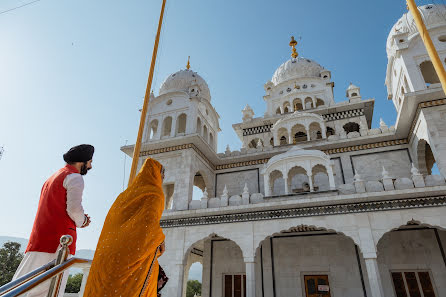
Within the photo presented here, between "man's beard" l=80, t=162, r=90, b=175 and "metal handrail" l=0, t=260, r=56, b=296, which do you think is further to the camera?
"man's beard" l=80, t=162, r=90, b=175

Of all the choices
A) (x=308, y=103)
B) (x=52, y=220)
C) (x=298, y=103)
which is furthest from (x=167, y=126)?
(x=52, y=220)

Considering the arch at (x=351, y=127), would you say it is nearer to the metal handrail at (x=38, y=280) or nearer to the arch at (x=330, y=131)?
the arch at (x=330, y=131)

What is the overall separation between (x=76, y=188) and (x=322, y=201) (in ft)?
26.7

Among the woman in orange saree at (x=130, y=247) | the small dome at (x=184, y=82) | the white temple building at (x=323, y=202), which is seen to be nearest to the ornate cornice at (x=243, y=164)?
the white temple building at (x=323, y=202)

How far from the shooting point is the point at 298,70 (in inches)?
763

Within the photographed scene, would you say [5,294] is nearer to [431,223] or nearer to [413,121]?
[431,223]

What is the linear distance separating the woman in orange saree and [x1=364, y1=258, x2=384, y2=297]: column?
7.56 meters

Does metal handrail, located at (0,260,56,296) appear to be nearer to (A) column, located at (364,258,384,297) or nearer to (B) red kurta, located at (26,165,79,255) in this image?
(B) red kurta, located at (26,165,79,255)

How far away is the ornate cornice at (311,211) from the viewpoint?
8.44 metres

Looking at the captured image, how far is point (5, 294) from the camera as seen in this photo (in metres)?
1.47

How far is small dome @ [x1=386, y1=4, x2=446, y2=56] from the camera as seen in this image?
1233 cm

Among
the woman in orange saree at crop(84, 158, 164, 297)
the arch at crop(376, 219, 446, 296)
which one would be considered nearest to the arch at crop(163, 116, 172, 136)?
the arch at crop(376, 219, 446, 296)

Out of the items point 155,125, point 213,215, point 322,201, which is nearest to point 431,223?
point 322,201

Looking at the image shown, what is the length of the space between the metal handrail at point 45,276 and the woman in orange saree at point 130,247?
8.7 inches
